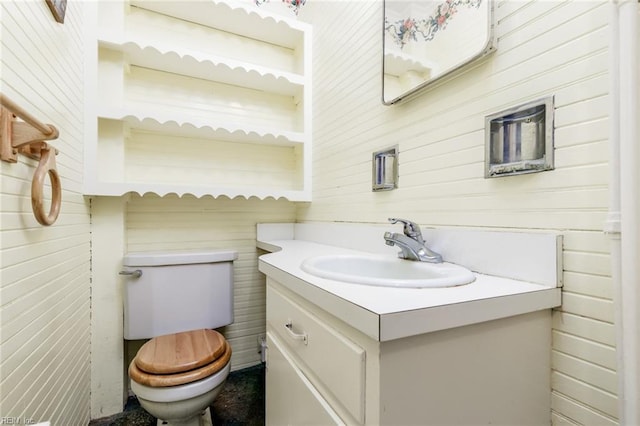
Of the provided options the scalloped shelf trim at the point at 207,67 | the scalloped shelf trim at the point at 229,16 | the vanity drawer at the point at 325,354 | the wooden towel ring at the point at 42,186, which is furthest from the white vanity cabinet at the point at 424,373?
the scalloped shelf trim at the point at 229,16

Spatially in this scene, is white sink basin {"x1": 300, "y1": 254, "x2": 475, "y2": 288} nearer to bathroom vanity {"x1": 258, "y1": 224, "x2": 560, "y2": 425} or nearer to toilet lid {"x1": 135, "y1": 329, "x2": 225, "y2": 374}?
bathroom vanity {"x1": 258, "y1": 224, "x2": 560, "y2": 425}

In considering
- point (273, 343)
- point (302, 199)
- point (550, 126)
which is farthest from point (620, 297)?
point (302, 199)

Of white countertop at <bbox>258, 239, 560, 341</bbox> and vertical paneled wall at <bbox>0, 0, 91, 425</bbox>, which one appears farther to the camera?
vertical paneled wall at <bbox>0, 0, 91, 425</bbox>

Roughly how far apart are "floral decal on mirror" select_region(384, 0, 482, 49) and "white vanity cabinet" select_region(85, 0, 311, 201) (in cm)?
72

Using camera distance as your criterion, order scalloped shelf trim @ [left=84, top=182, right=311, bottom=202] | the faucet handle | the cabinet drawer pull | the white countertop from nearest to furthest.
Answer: the white countertop < the cabinet drawer pull < the faucet handle < scalloped shelf trim @ [left=84, top=182, right=311, bottom=202]

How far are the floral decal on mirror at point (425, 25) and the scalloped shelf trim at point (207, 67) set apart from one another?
28.5 inches

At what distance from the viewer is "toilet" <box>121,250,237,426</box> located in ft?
3.56

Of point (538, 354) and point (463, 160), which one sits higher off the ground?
point (463, 160)

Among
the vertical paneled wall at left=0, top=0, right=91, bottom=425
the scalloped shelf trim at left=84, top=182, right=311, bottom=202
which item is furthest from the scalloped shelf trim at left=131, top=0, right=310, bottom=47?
the scalloped shelf trim at left=84, top=182, right=311, bottom=202

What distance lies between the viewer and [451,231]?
0.97 metres

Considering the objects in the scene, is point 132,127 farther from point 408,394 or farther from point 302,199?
point 408,394

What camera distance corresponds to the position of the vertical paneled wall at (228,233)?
1.65 meters

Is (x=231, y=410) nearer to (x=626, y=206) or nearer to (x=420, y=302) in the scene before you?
(x=420, y=302)

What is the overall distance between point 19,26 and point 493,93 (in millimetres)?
1274
